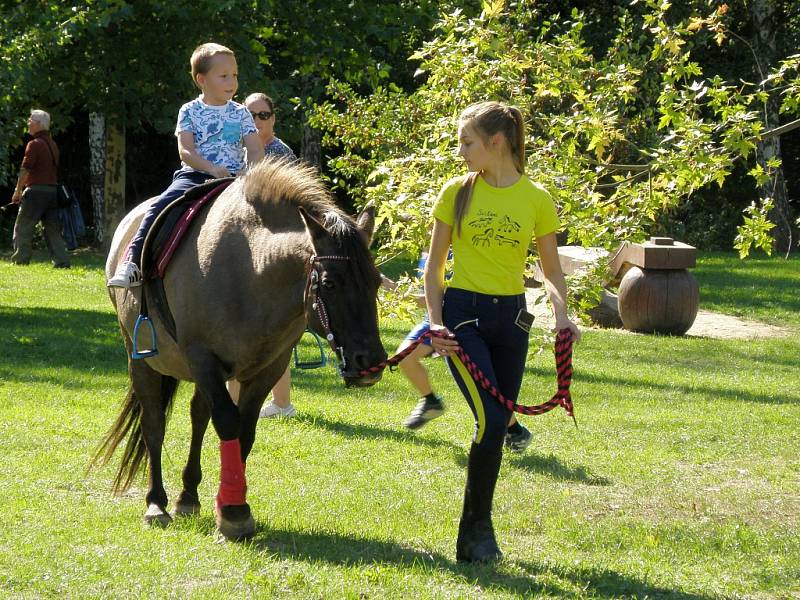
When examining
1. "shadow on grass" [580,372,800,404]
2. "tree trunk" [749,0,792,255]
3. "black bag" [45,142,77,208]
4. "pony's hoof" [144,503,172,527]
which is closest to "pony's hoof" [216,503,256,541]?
"pony's hoof" [144,503,172,527]

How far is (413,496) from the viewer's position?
636cm

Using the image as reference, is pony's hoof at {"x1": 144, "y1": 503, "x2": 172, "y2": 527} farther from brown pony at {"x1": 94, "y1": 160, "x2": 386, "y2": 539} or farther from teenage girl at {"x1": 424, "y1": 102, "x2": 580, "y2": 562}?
teenage girl at {"x1": 424, "y1": 102, "x2": 580, "y2": 562}

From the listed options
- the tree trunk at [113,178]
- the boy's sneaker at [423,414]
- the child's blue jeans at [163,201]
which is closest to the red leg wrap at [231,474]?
the child's blue jeans at [163,201]

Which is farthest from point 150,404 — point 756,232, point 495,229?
point 756,232

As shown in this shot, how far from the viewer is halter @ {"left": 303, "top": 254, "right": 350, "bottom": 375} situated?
4.82m

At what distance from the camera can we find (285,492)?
6.40 metres

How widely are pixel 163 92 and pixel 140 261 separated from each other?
1443 cm

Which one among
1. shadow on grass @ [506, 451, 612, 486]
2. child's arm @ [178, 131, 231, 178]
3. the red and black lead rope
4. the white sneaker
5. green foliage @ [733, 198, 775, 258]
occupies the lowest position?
shadow on grass @ [506, 451, 612, 486]

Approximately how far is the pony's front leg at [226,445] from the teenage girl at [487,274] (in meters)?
1.09

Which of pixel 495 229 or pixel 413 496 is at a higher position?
pixel 495 229

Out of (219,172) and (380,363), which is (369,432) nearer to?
(219,172)

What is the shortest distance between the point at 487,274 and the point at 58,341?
795 centimetres

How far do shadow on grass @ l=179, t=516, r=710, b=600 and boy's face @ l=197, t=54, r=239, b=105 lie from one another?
223 cm

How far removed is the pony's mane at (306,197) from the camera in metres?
4.89
